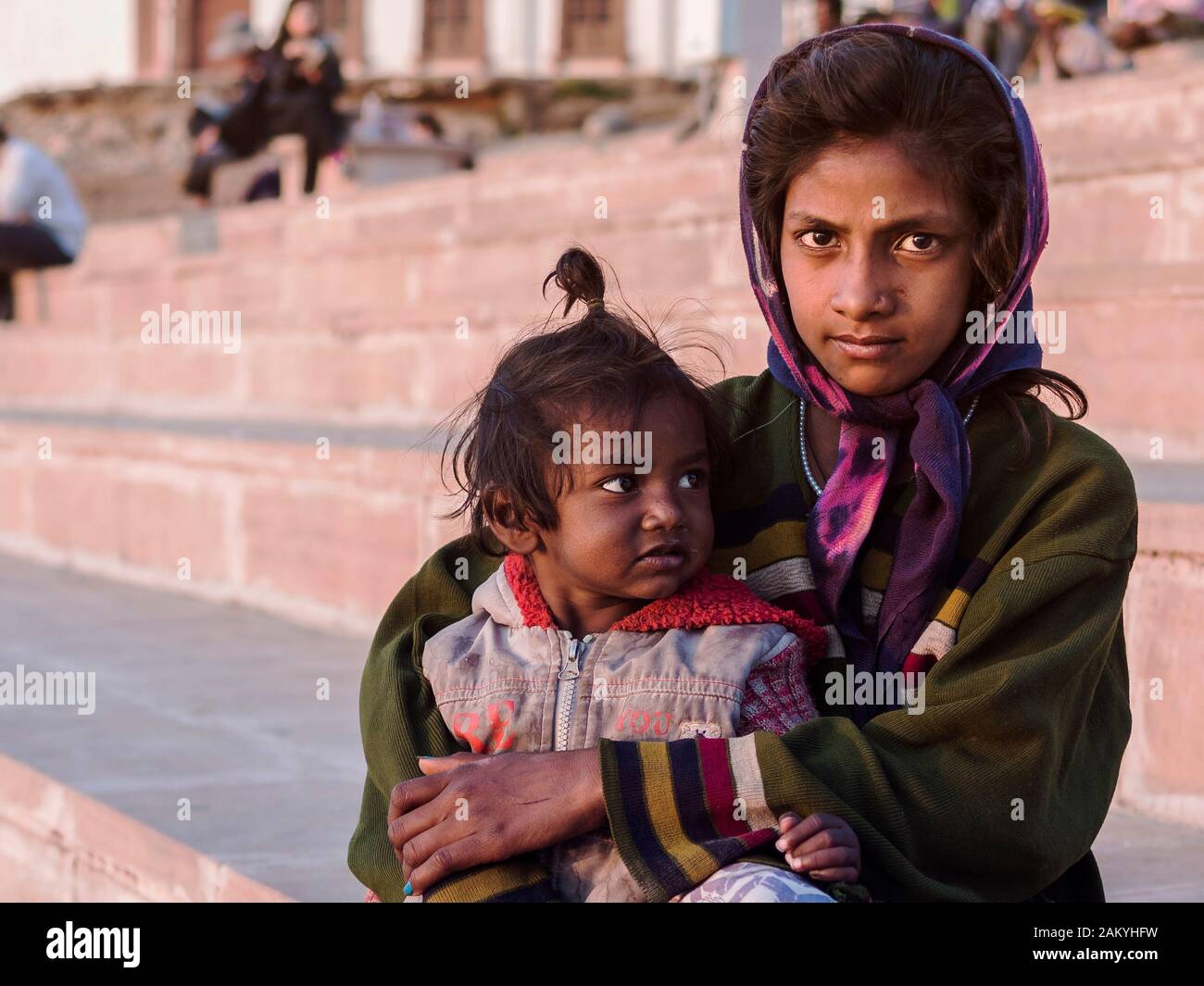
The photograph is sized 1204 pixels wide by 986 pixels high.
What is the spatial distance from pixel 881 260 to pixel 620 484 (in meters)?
0.41

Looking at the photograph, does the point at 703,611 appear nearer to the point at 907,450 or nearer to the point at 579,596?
the point at 579,596

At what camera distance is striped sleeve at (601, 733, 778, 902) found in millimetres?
1862

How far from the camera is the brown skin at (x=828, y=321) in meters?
1.91

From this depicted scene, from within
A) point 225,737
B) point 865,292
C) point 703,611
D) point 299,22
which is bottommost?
point 225,737

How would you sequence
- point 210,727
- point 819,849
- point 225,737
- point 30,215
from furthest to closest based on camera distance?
point 30,215, point 210,727, point 225,737, point 819,849

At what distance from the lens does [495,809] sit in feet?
6.27

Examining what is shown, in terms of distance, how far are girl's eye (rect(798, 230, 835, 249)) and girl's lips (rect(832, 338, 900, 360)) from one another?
0.41 feet

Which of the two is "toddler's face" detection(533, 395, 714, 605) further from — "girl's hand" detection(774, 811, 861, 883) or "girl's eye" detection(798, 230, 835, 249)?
"girl's hand" detection(774, 811, 861, 883)

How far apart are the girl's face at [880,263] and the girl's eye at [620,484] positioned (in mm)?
286

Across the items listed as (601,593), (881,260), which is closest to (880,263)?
(881,260)

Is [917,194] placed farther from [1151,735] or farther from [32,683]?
[32,683]

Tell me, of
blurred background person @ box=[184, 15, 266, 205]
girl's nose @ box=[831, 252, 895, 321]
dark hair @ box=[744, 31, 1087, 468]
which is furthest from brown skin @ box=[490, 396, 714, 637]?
blurred background person @ box=[184, 15, 266, 205]
